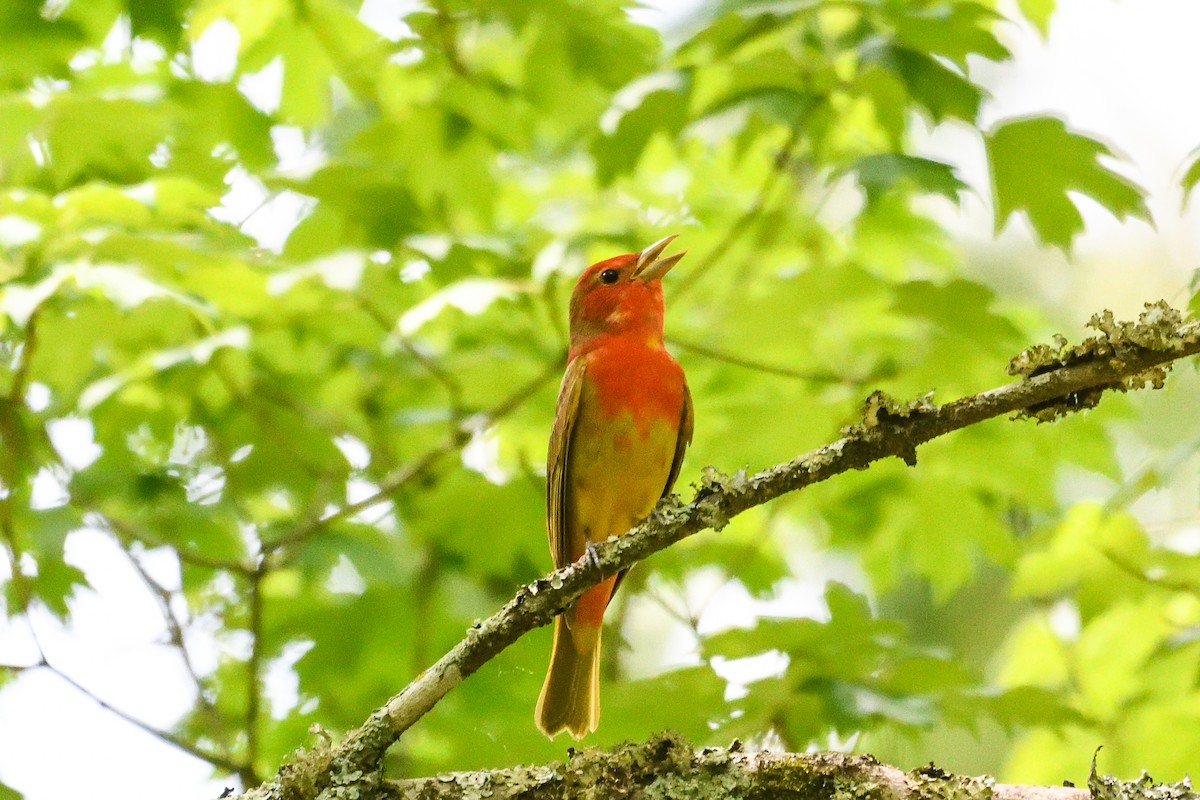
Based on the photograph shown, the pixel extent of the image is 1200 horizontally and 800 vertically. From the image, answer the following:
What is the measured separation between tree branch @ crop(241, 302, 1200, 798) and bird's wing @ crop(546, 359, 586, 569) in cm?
138

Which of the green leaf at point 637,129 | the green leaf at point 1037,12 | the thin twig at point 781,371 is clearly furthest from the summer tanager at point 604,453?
the green leaf at point 1037,12

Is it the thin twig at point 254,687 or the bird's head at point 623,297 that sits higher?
the bird's head at point 623,297

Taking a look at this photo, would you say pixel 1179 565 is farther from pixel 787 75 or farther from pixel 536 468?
pixel 536 468

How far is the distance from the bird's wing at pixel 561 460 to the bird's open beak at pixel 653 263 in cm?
50

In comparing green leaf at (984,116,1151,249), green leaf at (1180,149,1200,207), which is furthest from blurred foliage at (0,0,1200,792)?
green leaf at (1180,149,1200,207)

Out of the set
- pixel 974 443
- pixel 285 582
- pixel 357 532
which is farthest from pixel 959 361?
pixel 285 582

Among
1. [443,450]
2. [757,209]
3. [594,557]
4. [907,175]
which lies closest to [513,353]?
[443,450]

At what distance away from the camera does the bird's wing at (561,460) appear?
387 centimetres

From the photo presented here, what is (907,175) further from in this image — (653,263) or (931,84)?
(653,263)

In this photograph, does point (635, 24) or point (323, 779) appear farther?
point (635, 24)

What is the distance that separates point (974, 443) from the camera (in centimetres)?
414

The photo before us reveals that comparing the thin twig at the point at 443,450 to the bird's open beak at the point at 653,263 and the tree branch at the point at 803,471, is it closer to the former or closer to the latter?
the bird's open beak at the point at 653,263

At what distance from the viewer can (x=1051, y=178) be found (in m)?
3.51

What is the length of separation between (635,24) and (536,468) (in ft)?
5.94
